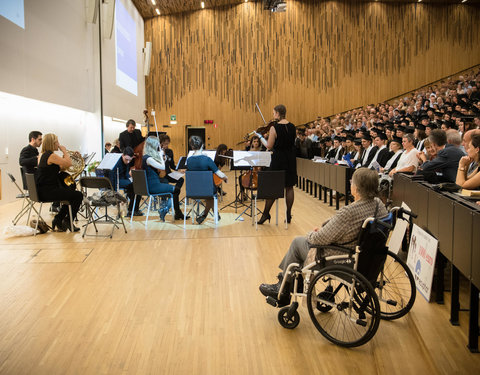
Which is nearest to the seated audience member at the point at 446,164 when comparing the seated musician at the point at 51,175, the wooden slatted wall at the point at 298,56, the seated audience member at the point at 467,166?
the seated audience member at the point at 467,166

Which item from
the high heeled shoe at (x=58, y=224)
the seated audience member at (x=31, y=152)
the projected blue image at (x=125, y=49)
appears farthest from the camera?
the projected blue image at (x=125, y=49)

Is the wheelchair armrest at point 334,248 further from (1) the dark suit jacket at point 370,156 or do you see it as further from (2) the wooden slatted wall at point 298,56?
(2) the wooden slatted wall at point 298,56

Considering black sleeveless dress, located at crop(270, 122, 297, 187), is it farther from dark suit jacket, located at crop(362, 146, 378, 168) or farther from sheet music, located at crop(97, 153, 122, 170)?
dark suit jacket, located at crop(362, 146, 378, 168)

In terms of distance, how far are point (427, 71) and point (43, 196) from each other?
16709mm

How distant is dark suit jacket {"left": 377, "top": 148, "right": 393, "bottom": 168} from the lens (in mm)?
7566

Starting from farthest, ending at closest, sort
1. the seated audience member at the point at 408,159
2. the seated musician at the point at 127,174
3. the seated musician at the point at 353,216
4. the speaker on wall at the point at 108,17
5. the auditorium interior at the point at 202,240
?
the speaker on wall at the point at 108,17
the seated musician at the point at 127,174
the seated audience member at the point at 408,159
the seated musician at the point at 353,216
the auditorium interior at the point at 202,240

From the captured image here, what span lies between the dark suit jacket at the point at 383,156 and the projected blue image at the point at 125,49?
32.4 feet

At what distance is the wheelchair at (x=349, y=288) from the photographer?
263 cm

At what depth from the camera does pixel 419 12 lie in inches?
728

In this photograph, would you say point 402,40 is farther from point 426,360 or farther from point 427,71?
point 426,360

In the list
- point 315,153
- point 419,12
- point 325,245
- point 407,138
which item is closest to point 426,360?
point 325,245

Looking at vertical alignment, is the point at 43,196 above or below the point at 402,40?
below

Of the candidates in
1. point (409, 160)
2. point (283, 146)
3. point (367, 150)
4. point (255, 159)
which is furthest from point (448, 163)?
point (367, 150)

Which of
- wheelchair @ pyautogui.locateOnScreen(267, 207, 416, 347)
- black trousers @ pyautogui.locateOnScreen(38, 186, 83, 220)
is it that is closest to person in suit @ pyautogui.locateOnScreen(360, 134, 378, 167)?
black trousers @ pyautogui.locateOnScreen(38, 186, 83, 220)
